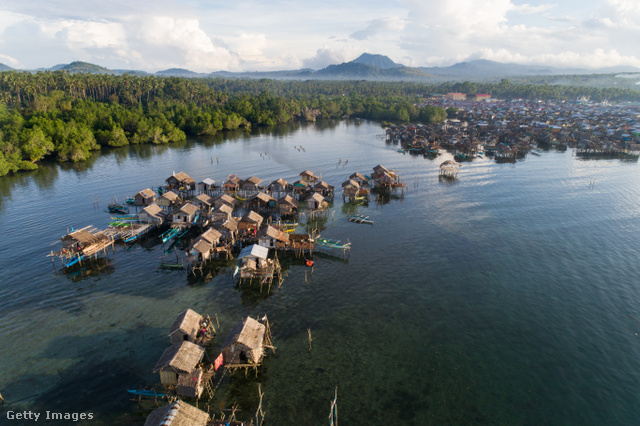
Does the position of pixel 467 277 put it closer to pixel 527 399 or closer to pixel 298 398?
pixel 527 399

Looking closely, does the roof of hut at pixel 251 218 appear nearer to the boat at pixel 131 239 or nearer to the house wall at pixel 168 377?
the boat at pixel 131 239

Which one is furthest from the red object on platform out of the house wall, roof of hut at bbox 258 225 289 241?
roof of hut at bbox 258 225 289 241

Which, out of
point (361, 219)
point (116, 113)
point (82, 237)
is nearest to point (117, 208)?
point (82, 237)

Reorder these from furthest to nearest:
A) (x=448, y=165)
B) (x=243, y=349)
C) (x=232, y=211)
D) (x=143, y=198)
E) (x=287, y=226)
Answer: (x=448, y=165), (x=143, y=198), (x=232, y=211), (x=287, y=226), (x=243, y=349)

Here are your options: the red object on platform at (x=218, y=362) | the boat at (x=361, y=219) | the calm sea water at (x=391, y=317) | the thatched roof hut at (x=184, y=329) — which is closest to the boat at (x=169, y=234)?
the calm sea water at (x=391, y=317)

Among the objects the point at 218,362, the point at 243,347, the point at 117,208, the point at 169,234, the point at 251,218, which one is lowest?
the point at 218,362

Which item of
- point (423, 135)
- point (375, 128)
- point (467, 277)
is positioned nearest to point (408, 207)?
point (467, 277)

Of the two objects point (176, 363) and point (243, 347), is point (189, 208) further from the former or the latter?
point (176, 363)

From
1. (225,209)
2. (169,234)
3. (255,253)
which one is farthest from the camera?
(225,209)
